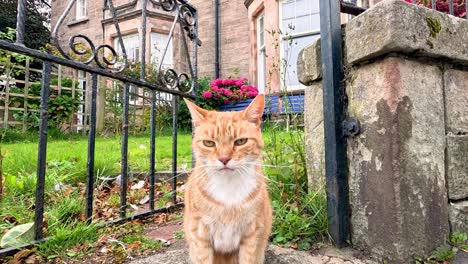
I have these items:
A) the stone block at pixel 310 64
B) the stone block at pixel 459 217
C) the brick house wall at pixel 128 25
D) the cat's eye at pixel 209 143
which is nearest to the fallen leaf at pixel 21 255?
the cat's eye at pixel 209 143

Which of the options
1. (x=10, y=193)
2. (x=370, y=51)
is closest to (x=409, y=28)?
(x=370, y=51)

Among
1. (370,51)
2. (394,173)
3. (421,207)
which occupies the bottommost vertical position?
(421,207)

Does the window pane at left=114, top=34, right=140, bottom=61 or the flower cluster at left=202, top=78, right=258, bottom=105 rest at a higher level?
the window pane at left=114, top=34, right=140, bottom=61

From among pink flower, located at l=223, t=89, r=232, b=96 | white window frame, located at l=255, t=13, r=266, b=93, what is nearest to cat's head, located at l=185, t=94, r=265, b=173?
pink flower, located at l=223, t=89, r=232, b=96

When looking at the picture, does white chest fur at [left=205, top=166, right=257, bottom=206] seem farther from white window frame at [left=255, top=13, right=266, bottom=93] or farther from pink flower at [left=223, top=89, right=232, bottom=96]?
white window frame at [left=255, top=13, right=266, bottom=93]

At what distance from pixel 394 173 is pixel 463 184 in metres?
0.52

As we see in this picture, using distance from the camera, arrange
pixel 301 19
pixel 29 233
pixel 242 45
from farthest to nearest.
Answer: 1. pixel 242 45
2. pixel 301 19
3. pixel 29 233

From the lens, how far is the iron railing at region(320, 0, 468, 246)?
1.57 m

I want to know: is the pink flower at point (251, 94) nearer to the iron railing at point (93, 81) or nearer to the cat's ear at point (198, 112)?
the iron railing at point (93, 81)

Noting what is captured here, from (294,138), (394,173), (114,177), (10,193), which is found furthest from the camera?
(114,177)

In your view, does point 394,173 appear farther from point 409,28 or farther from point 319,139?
point 409,28

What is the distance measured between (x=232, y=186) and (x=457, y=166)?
3.85 feet

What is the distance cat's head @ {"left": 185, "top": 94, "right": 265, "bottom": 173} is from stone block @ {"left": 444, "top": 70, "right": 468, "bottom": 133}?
979 mm

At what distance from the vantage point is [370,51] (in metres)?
1.42
